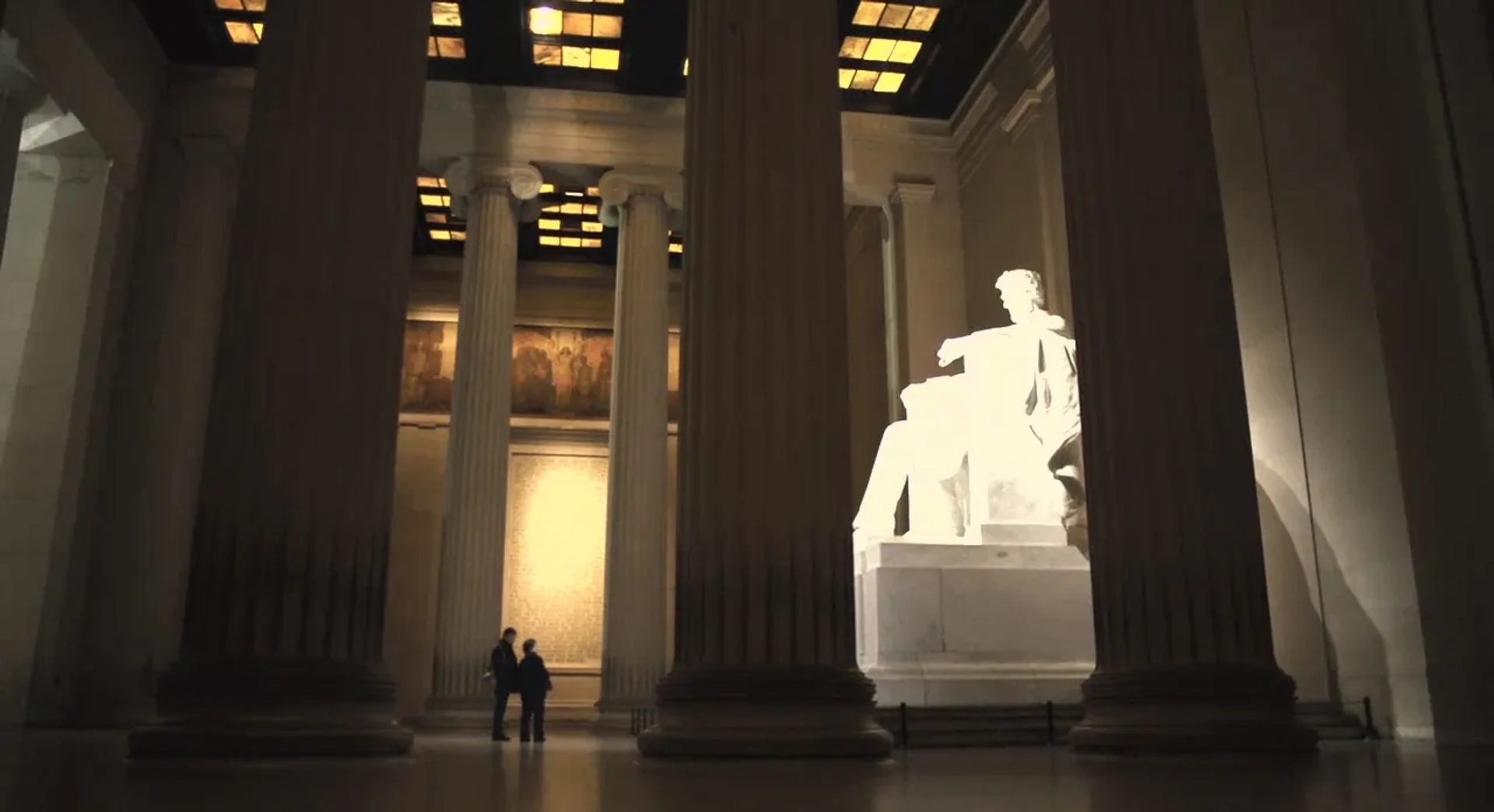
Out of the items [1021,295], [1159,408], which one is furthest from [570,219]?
[1159,408]

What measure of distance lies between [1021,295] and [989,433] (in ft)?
5.08

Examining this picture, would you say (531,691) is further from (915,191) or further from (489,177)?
(915,191)

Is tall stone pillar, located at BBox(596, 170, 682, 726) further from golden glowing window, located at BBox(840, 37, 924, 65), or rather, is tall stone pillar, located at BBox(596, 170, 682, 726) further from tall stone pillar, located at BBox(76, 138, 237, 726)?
tall stone pillar, located at BBox(76, 138, 237, 726)

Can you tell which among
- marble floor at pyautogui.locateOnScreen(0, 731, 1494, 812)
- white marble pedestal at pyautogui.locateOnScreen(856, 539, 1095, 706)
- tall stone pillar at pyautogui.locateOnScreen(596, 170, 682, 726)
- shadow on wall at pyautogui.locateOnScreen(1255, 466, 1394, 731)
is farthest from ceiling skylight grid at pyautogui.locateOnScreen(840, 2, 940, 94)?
marble floor at pyautogui.locateOnScreen(0, 731, 1494, 812)

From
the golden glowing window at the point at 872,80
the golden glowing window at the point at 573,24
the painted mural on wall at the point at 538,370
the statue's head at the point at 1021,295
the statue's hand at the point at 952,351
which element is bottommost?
the statue's hand at the point at 952,351

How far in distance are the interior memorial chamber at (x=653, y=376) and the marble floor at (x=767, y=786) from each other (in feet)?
4.67

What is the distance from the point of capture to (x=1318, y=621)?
10.4 meters

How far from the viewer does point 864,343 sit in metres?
22.4

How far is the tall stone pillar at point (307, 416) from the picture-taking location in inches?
231

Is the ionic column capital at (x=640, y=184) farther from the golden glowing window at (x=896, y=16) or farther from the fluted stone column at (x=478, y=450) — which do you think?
the golden glowing window at (x=896, y=16)

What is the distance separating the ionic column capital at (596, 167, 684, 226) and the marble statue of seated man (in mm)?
7990

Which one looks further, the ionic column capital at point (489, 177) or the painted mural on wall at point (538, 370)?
the painted mural on wall at point (538, 370)

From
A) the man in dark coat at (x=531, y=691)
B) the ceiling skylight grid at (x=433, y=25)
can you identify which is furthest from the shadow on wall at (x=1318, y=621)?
the ceiling skylight grid at (x=433, y=25)

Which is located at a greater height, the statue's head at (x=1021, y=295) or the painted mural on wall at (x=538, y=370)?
the painted mural on wall at (x=538, y=370)
